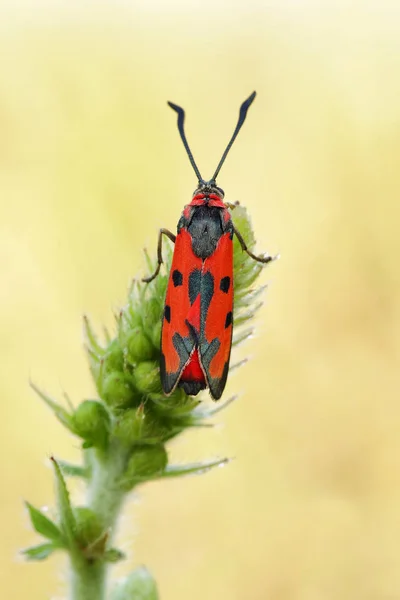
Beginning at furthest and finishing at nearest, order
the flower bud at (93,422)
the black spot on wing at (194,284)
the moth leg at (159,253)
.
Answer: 1. the black spot on wing at (194,284)
2. the moth leg at (159,253)
3. the flower bud at (93,422)

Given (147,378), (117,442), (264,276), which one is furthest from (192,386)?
(264,276)

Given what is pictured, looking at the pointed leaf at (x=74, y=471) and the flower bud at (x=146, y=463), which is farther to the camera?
the pointed leaf at (x=74, y=471)

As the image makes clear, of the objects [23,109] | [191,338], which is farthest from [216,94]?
[191,338]

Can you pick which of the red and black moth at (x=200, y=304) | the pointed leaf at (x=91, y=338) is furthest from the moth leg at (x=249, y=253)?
the pointed leaf at (x=91, y=338)

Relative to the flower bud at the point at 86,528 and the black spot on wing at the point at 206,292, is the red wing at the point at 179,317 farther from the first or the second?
the flower bud at the point at 86,528

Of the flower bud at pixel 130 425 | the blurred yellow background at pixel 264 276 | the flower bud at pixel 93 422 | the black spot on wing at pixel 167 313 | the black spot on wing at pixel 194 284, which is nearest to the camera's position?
the flower bud at pixel 130 425

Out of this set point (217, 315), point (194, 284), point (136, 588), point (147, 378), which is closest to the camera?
point (147, 378)

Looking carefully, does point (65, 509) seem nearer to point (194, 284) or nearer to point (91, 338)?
point (91, 338)

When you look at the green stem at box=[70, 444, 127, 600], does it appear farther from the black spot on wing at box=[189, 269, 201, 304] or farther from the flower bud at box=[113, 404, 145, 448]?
the black spot on wing at box=[189, 269, 201, 304]
